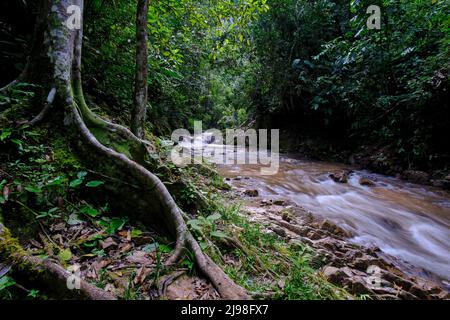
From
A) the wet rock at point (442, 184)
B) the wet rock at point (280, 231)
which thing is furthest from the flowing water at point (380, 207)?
the wet rock at point (280, 231)

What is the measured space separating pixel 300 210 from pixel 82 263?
396 cm

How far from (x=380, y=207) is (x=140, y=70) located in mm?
5947

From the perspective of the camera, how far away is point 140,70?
4121 millimetres

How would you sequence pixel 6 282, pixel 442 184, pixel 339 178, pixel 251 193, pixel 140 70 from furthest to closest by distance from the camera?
pixel 339 178 → pixel 442 184 → pixel 251 193 → pixel 140 70 → pixel 6 282

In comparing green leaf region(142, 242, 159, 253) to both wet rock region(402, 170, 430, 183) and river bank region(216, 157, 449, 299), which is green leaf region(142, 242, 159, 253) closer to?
river bank region(216, 157, 449, 299)

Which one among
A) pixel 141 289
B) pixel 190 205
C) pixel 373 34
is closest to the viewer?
pixel 141 289

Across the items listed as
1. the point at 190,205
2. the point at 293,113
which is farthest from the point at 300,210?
the point at 293,113

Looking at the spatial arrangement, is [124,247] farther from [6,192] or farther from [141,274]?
[6,192]

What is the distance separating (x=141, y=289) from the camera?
180 cm

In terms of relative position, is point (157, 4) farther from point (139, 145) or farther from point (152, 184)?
point (152, 184)

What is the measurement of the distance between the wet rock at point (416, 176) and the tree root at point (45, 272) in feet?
28.9

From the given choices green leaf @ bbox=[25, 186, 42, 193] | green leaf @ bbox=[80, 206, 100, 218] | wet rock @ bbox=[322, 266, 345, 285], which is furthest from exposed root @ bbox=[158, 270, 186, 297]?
wet rock @ bbox=[322, 266, 345, 285]

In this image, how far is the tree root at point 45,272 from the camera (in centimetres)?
158

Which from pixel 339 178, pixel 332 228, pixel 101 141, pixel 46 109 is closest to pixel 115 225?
pixel 101 141
